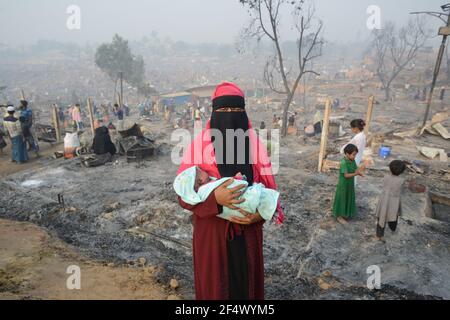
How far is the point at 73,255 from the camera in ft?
15.3

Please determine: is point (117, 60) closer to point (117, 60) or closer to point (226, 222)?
point (117, 60)

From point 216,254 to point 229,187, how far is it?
58 cm

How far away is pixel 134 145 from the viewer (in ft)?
33.0

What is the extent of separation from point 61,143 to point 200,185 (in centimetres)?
1296

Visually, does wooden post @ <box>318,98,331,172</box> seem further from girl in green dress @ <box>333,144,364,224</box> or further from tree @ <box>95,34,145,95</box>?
tree @ <box>95,34,145,95</box>

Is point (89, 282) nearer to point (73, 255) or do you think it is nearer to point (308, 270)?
point (73, 255)

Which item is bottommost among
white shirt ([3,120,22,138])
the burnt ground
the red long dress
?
the burnt ground

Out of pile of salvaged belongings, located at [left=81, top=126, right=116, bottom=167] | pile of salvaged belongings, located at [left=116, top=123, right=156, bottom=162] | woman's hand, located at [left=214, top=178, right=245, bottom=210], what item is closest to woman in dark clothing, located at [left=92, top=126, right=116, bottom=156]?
pile of salvaged belongings, located at [left=81, top=126, right=116, bottom=167]

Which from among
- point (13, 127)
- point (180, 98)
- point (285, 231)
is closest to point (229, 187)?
point (285, 231)

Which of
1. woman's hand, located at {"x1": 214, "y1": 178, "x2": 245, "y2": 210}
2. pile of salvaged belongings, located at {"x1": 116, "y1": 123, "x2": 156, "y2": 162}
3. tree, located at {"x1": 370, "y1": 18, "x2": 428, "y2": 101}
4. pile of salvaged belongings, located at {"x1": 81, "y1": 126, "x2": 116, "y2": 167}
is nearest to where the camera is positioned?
woman's hand, located at {"x1": 214, "y1": 178, "x2": 245, "y2": 210}

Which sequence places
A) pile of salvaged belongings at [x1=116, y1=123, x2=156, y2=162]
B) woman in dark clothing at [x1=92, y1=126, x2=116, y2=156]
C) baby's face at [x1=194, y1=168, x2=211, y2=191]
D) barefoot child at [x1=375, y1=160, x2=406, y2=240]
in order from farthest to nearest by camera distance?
pile of salvaged belongings at [x1=116, y1=123, x2=156, y2=162] → woman in dark clothing at [x1=92, y1=126, x2=116, y2=156] → barefoot child at [x1=375, y1=160, x2=406, y2=240] → baby's face at [x1=194, y1=168, x2=211, y2=191]

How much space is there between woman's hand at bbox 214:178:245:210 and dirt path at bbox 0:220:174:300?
7.67 ft

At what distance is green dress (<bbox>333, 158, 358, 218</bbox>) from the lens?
5.23m
